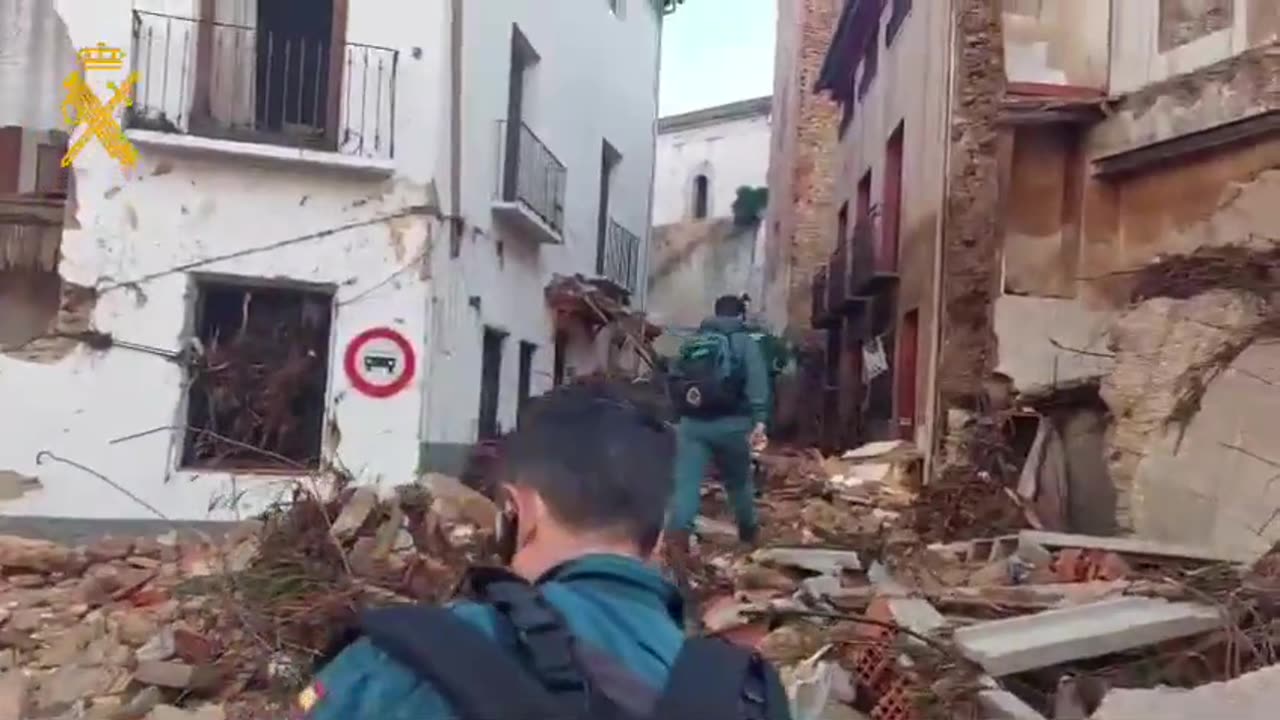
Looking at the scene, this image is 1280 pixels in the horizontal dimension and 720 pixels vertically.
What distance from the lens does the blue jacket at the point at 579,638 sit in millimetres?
1276

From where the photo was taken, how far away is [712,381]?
681 centimetres

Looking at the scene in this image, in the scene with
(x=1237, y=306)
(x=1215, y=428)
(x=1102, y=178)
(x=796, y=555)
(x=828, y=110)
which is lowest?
(x=796, y=555)

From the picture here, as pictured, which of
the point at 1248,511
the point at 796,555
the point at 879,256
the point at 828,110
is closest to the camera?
the point at 1248,511

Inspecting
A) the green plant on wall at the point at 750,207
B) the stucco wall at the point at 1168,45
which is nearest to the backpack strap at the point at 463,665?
the stucco wall at the point at 1168,45

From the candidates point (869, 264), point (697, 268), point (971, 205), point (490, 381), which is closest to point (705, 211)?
point (697, 268)

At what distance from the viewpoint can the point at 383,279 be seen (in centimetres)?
986

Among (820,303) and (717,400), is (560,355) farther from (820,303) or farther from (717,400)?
(717,400)

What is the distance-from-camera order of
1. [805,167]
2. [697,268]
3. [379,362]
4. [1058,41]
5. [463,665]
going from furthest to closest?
[697,268] < [805,167] < [379,362] < [1058,41] < [463,665]

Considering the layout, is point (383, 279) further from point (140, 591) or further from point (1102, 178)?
point (1102, 178)

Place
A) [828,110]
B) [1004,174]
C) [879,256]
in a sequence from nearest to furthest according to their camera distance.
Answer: [1004,174] → [879,256] → [828,110]

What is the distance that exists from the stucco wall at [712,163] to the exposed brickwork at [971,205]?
23620 mm

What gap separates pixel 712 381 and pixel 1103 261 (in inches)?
111

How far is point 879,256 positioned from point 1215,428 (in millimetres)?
7948

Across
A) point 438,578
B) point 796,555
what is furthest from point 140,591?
point 796,555
